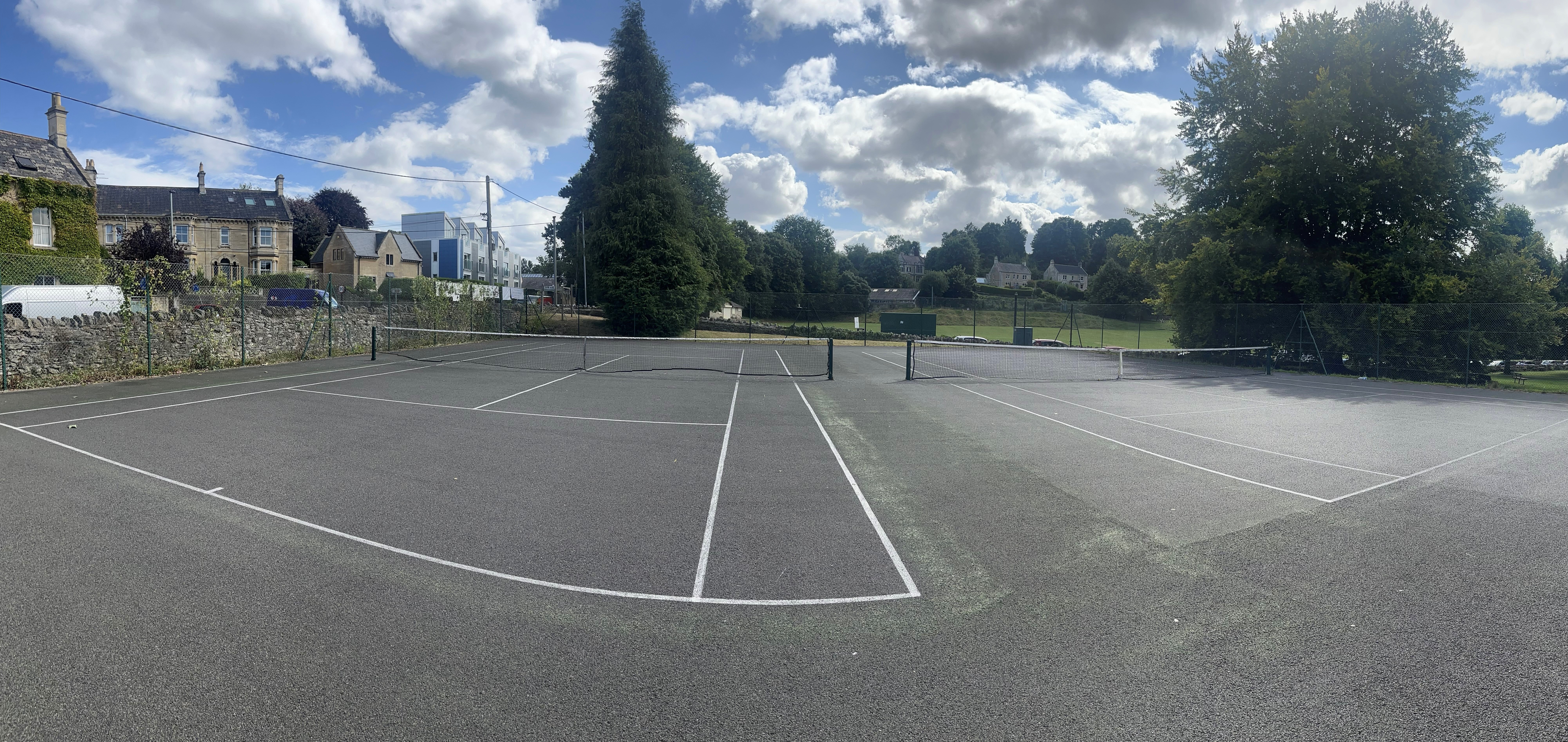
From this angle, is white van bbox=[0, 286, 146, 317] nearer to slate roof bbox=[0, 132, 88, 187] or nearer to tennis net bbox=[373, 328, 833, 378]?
tennis net bbox=[373, 328, 833, 378]

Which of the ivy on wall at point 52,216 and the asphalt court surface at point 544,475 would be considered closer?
the asphalt court surface at point 544,475

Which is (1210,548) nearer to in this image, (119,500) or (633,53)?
(119,500)

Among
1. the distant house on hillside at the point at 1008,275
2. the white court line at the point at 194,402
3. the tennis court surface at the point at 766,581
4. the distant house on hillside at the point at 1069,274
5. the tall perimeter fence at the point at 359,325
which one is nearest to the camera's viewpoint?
the tennis court surface at the point at 766,581

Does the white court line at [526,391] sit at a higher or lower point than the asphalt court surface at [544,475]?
higher

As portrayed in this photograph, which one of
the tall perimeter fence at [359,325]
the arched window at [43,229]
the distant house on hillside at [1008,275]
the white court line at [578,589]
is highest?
the distant house on hillside at [1008,275]

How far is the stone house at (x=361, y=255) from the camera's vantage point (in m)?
68.2

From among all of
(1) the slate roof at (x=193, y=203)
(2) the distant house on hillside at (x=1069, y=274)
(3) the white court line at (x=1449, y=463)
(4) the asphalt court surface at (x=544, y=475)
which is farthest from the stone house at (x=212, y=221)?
(2) the distant house on hillside at (x=1069, y=274)

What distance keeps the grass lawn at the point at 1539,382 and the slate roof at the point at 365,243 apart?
78.8m

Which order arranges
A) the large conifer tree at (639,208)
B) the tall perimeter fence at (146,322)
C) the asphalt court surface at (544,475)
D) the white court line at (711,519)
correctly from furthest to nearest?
the large conifer tree at (639,208) < the tall perimeter fence at (146,322) < the asphalt court surface at (544,475) < the white court line at (711,519)

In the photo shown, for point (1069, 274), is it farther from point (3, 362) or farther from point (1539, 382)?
point (3, 362)

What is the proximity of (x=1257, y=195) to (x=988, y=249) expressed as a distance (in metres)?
148

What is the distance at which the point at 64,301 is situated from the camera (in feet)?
61.6

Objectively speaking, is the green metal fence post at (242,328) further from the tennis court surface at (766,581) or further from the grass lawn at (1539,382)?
the grass lawn at (1539,382)

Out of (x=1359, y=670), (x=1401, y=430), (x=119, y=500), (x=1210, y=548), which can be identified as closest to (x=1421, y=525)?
(x=1210, y=548)
